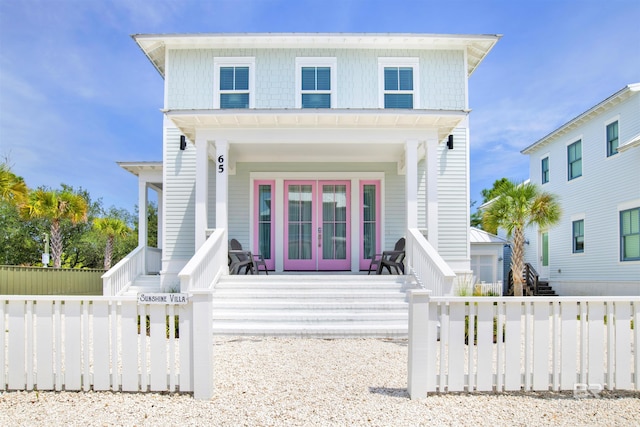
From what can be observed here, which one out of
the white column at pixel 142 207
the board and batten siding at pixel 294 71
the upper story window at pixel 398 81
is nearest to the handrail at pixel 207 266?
the board and batten siding at pixel 294 71

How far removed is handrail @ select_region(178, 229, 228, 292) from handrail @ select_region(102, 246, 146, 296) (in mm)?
3062

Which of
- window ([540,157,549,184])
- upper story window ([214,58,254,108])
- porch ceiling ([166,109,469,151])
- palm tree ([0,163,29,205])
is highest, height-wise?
upper story window ([214,58,254,108])

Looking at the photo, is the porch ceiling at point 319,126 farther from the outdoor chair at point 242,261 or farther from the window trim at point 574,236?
the window trim at point 574,236

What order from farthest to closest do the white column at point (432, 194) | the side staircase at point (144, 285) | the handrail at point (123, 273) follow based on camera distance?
the side staircase at point (144, 285), the handrail at point (123, 273), the white column at point (432, 194)

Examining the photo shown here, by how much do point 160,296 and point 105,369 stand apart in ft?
2.61

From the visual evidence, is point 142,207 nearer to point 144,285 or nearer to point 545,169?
point 144,285

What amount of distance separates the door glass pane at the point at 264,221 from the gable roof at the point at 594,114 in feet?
31.4

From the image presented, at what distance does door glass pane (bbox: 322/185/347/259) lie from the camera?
40.8ft

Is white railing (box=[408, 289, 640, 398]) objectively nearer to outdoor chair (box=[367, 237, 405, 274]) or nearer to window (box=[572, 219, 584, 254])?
outdoor chair (box=[367, 237, 405, 274])

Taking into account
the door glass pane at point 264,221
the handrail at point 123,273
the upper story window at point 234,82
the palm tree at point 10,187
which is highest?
the upper story window at point 234,82

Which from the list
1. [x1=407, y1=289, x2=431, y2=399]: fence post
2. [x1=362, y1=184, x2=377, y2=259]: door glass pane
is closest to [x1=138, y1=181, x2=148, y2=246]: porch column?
[x1=362, y1=184, x2=377, y2=259]: door glass pane

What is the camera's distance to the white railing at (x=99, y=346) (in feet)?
14.5

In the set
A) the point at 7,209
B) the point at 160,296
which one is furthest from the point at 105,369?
the point at 7,209

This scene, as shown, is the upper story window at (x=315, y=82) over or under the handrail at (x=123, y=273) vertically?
over
